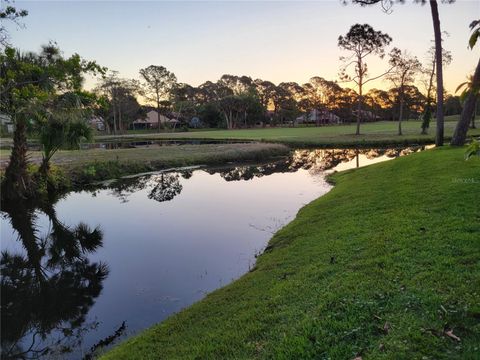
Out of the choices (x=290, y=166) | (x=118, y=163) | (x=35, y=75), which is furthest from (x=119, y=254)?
(x=290, y=166)

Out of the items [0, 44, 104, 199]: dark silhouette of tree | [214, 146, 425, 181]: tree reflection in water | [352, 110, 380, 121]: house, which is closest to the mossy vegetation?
[214, 146, 425, 181]: tree reflection in water

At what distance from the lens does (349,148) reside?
38094 millimetres

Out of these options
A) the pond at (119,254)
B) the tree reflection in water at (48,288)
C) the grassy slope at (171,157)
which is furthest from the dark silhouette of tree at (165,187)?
the tree reflection in water at (48,288)

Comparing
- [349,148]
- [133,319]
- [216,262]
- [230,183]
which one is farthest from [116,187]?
[349,148]

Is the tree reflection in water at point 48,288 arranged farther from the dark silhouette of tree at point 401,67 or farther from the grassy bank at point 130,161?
the dark silhouette of tree at point 401,67

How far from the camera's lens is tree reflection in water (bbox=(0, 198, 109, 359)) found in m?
6.20

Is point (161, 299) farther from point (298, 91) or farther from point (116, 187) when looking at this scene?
point (298, 91)

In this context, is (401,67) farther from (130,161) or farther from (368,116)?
(368,116)

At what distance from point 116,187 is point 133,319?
554 inches

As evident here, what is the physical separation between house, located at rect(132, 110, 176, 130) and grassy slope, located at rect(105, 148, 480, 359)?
312 feet

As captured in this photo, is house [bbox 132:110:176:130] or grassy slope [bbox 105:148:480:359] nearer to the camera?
grassy slope [bbox 105:148:480:359]

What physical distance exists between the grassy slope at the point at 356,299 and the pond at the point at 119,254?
3.93 feet

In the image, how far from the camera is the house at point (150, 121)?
3917 inches

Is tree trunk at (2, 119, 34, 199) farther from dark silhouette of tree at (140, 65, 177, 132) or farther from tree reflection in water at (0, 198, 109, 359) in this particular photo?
dark silhouette of tree at (140, 65, 177, 132)
